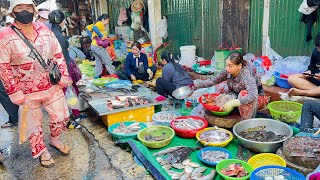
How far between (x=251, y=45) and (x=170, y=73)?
2.30 meters

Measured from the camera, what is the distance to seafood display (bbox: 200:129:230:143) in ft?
12.1

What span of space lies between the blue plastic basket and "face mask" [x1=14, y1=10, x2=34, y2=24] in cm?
306

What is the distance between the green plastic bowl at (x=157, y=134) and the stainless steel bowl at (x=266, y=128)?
36.6 inches

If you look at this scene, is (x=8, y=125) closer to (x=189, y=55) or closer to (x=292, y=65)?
(x=189, y=55)

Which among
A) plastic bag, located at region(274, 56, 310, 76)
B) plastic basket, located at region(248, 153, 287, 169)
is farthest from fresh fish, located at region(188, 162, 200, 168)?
plastic bag, located at region(274, 56, 310, 76)

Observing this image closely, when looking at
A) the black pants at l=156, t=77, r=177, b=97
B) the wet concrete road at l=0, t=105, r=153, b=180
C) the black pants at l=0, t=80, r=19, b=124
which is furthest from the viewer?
the black pants at l=156, t=77, r=177, b=97

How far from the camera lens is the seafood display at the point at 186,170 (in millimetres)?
3040

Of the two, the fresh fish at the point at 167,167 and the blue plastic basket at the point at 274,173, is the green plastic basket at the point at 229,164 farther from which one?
the fresh fish at the point at 167,167

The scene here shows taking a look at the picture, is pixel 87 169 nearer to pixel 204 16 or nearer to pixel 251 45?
pixel 251 45

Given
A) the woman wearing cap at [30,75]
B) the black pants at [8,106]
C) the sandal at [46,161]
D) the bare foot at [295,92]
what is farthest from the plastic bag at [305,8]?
the black pants at [8,106]

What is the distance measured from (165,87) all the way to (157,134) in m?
1.66

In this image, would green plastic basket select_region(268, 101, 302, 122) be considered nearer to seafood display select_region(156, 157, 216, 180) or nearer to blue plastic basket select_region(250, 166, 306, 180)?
blue plastic basket select_region(250, 166, 306, 180)

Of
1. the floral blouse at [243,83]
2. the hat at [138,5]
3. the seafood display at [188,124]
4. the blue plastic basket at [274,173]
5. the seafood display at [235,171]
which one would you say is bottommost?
the seafood display at [235,171]

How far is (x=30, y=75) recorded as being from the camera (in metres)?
3.28
